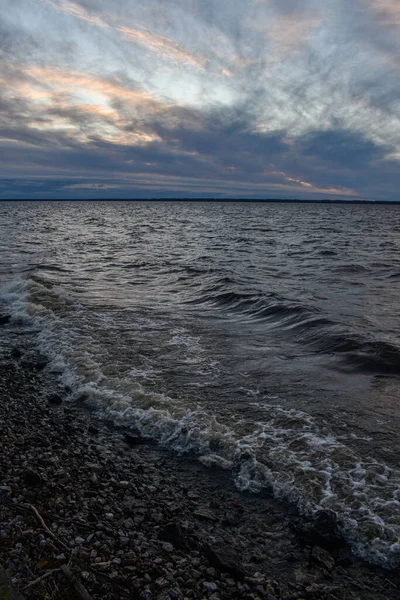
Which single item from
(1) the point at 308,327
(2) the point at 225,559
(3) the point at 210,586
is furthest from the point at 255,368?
(3) the point at 210,586

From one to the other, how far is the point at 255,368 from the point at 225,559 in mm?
5410

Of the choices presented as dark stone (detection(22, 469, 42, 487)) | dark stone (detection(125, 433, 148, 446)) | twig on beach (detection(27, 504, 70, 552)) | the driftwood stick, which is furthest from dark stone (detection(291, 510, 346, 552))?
dark stone (detection(22, 469, 42, 487))

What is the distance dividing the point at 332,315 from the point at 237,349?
4645 mm

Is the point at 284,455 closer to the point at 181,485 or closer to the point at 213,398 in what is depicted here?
the point at 181,485

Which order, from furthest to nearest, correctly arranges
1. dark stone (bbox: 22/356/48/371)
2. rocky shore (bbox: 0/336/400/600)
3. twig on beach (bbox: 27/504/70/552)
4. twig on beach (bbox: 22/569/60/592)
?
dark stone (bbox: 22/356/48/371), twig on beach (bbox: 27/504/70/552), rocky shore (bbox: 0/336/400/600), twig on beach (bbox: 22/569/60/592)

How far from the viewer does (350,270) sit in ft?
73.4

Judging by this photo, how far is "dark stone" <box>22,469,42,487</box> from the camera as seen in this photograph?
15.0 ft

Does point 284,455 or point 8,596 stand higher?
point 8,596

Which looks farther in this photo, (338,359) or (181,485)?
(338,359)

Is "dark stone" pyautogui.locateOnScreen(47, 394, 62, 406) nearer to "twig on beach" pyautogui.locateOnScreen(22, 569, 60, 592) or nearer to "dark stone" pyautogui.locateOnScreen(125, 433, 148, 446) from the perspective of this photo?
"dark stone" pyautogui.locateOnScreen(125, 433, 148, 446)

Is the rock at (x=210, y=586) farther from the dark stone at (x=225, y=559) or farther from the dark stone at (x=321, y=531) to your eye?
the dark stone at (x=321, y=531)

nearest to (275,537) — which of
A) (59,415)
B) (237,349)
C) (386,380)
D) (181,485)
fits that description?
(181,485)

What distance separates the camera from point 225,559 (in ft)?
12.5

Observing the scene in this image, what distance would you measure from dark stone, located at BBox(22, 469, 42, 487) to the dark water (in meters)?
2.03
